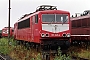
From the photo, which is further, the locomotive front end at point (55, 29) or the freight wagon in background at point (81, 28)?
the freight wagon in background at point (81, 28)

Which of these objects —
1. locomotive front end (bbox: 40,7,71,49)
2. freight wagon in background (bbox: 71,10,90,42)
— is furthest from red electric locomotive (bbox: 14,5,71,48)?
freight wagon in background (bbox: 71,10,90,42)

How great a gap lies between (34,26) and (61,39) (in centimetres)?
238

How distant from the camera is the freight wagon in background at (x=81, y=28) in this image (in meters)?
20.5

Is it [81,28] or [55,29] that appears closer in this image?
[55,29]

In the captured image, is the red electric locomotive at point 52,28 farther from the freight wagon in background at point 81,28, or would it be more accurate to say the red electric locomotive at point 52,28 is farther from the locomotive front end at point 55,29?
the freight wagon in background at point 81,28

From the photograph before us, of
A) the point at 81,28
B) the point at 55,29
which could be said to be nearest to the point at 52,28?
the point at 55,29

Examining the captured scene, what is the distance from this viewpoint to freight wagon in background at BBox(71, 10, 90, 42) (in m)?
20.5

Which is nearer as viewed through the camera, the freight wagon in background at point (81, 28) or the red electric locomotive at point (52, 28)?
the red electric locomotive at point (52, 28)

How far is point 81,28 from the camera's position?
21.8 m

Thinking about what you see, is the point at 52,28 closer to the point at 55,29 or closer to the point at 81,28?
the point at 55,29

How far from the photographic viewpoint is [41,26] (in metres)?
16.9

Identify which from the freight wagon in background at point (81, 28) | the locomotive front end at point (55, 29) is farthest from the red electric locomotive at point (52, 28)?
the freight wagon in background at point (81, 28)

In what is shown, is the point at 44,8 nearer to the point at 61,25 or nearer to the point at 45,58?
the point at 61,25

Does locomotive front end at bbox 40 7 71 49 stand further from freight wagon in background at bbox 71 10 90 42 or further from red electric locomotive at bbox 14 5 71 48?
freight wagon in background at bbox 71 10 90 42
